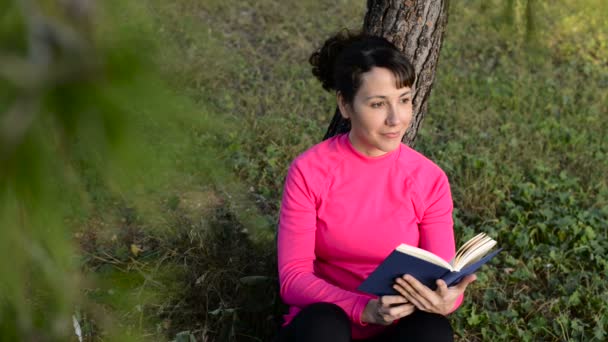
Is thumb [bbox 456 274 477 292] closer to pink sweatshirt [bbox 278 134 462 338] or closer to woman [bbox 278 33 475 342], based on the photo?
woman [bbox 278 33 475 342]

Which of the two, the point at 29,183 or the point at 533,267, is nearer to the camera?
the point at 29,183

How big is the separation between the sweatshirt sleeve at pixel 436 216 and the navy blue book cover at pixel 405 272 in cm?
31

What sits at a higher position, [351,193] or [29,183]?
[29,183]

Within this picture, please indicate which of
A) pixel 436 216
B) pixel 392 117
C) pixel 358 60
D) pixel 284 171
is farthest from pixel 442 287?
pixel 284 171

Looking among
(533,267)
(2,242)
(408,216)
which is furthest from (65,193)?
(533,267)

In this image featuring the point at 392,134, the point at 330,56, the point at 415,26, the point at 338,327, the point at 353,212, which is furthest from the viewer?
the point at 415,26

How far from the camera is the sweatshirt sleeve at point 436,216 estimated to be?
93.6 inches

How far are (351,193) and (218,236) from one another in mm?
888

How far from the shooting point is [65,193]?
95 centimetres

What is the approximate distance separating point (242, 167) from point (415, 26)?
1.46 m

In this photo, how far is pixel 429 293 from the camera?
6.72ft

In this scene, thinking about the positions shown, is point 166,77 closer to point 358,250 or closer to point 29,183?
point 29,183

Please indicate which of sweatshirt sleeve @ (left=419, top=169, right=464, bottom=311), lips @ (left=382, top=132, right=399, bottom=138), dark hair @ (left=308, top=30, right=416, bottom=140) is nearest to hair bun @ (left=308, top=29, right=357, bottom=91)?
dark hair @ (left=308, top=30, right=416, bottom=140)

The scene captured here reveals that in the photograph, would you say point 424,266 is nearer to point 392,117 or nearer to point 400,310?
point 400,310
